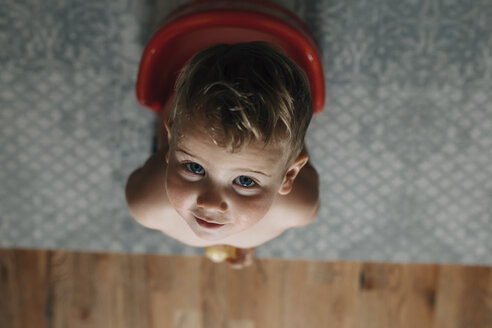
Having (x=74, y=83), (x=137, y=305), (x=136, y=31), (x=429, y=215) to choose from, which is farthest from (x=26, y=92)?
(x=429, y=215)

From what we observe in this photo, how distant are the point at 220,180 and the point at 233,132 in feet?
0.24

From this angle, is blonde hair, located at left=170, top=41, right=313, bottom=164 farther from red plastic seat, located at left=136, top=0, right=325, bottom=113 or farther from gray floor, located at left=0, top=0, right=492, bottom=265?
gray floor, located at left=0, top=0, right=492, bottom=265

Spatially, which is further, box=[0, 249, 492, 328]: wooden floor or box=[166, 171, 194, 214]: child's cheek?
box=[0, 249, 492, 328]: wooden floor

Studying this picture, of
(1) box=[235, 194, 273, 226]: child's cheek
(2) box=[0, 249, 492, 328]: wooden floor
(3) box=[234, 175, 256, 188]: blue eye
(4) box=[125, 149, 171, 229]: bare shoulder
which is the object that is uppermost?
(3) box=[234, 175, 256, 188]: blue eye

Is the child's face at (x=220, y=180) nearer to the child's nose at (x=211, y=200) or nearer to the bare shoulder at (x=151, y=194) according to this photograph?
the child's nose at (x=211, y=200)

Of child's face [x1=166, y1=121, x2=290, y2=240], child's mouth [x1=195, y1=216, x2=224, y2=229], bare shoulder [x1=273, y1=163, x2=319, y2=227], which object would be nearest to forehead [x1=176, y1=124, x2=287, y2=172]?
child's face [x1=166, y1=121, x2=290, y2=240]

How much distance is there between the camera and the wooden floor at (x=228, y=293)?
992 millimetres

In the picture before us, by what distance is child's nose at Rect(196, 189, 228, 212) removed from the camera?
0.50 metres

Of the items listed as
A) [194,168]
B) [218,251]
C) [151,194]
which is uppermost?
[194,168]

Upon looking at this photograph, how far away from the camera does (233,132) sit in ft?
1.46

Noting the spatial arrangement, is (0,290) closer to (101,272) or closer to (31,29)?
(101,272)

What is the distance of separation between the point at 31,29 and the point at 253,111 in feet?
2.20

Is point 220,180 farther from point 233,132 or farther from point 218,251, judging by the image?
point 218,251

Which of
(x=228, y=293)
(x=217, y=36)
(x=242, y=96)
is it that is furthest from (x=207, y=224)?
(x=228, y=293)
